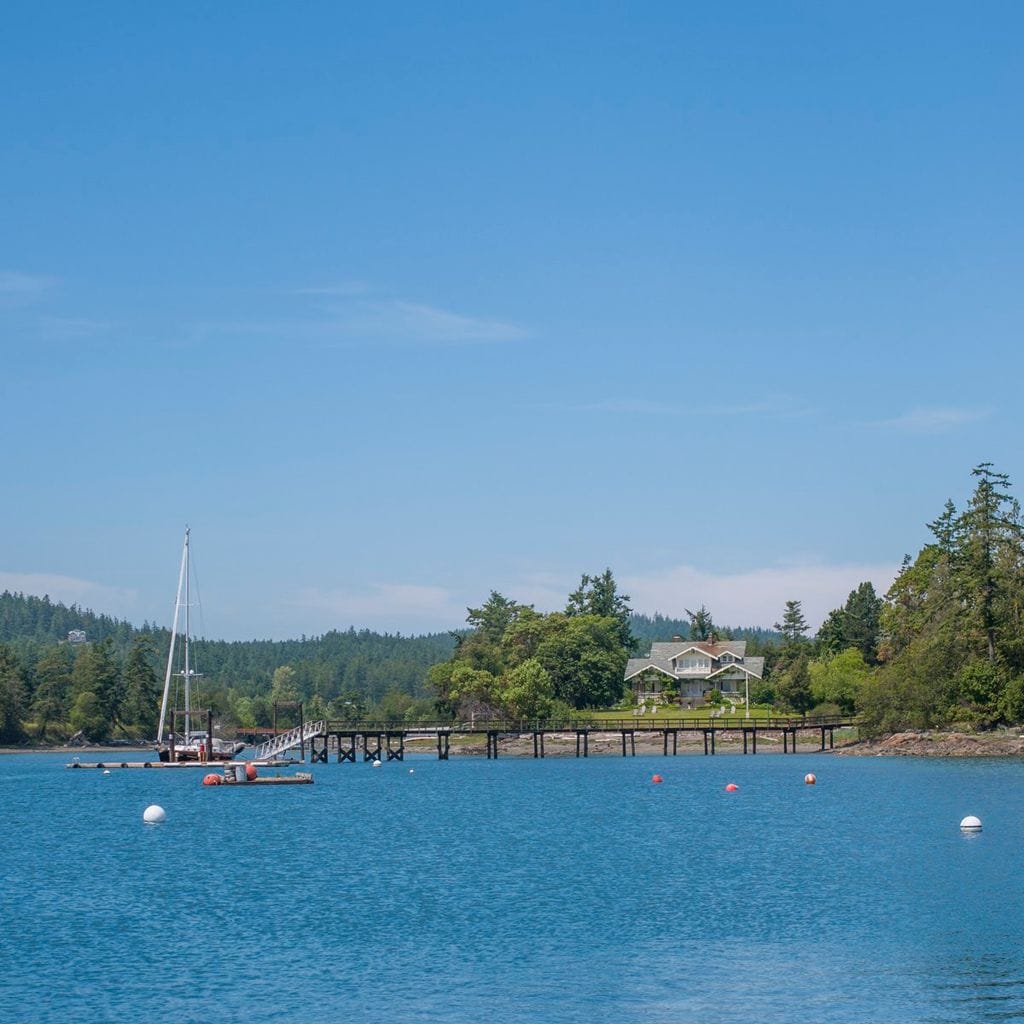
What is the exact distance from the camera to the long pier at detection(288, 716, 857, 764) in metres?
130

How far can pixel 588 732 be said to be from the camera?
455 ft

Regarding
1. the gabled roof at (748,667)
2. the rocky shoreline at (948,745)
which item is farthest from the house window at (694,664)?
the rocky shoreline at (948,745)

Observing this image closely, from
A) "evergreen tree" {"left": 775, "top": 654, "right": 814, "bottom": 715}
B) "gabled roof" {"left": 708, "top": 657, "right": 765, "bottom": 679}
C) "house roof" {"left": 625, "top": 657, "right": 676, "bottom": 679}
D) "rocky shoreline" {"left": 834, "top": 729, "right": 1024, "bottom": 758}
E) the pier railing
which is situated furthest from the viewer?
"house roof" {"left": 625, "top": 657, "right": 676, "bottom": 679}

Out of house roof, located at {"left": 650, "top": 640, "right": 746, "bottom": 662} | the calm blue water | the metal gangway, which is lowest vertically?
the calm blue water

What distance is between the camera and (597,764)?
123m

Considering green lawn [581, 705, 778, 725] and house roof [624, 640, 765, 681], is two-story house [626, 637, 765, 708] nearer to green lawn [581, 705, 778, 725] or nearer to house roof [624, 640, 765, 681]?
house roof [624, 640, 765, 681]

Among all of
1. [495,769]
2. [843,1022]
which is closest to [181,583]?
[495,769]

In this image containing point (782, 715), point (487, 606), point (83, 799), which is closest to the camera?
point (83, 799)

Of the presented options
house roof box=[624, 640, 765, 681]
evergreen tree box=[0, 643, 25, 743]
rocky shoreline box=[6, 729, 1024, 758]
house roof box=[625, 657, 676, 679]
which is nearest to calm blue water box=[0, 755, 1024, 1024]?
rocky shoreline box=[6, 729, 1024, 758]

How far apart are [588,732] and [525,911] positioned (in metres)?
96.8

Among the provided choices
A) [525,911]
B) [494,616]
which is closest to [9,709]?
[494,616]

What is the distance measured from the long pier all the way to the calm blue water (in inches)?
1889

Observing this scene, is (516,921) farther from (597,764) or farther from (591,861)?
(597,764)

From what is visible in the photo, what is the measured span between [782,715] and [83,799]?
8730 cm
